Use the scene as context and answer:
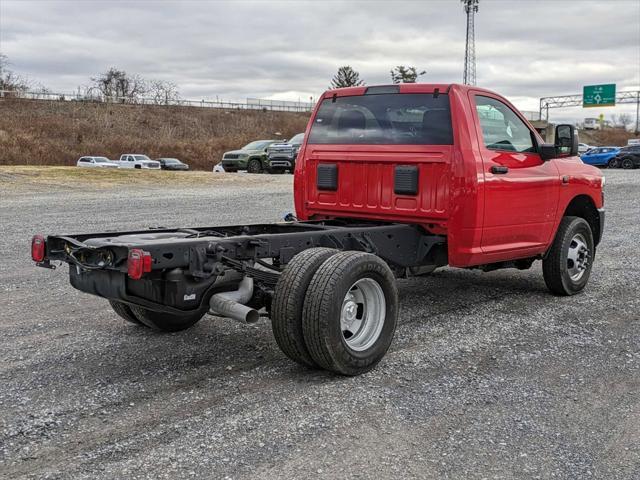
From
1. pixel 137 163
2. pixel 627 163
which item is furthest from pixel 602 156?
pixel 137 163

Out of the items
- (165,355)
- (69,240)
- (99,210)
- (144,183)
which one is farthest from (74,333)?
(144,183)

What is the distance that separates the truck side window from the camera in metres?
6.28

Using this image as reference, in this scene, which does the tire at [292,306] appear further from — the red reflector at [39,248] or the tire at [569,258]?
the tire at [569,258]

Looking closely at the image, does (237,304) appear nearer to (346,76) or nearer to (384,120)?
(384,120)

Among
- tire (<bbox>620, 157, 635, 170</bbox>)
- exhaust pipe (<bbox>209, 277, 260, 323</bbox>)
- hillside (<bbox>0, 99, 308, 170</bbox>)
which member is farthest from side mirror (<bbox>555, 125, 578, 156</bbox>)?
hillside (<bbox>0, 99, 308, 170</bbox>)

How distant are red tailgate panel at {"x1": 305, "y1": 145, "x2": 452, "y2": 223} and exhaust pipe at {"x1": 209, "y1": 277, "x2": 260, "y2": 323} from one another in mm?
1816

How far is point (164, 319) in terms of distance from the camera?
571 centimetres

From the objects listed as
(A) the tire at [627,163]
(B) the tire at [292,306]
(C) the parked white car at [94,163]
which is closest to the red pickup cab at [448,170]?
(B) the tire at [292,306]

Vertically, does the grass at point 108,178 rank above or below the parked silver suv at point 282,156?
below

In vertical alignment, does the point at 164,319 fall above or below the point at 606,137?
below

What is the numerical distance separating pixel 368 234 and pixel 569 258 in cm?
286

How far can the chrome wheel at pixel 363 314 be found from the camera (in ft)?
16.1

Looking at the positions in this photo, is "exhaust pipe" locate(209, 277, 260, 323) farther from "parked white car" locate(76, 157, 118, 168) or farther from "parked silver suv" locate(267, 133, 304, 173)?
"parked white car" locate(76, 157, 118, 168)

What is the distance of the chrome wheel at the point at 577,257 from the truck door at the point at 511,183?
563 millimetres
